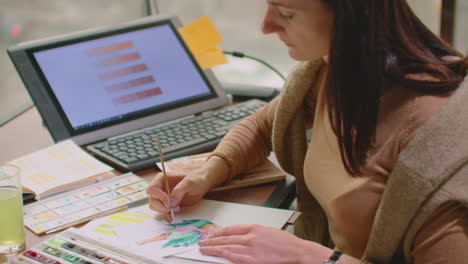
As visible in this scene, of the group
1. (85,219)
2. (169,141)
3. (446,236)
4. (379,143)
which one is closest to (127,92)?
(169,141)

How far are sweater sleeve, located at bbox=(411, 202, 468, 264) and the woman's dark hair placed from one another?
150 millimetres

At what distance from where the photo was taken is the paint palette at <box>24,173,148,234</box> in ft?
3.77

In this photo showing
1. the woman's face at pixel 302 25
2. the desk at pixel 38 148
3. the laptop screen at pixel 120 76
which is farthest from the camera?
the laptop screen at pixel 120 76

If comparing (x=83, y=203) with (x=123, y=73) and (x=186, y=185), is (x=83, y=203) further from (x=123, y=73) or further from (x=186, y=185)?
(x=123, y=73)

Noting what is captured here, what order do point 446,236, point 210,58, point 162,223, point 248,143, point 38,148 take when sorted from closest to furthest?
point 446,236 < point 162,223 < point 248,143 < point 38,148 < point 210,58

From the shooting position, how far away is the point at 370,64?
98cm

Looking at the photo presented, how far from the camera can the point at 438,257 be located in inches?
36.3

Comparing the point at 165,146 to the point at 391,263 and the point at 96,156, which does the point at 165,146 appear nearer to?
the point at 96,156

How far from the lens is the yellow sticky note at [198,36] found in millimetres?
1731

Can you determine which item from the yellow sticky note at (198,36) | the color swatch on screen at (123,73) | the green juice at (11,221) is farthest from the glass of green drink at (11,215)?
the yellow sticky note at (198,36)

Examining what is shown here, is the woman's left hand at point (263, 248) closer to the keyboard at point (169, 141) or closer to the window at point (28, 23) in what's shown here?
the keyboard at point (169, 141)

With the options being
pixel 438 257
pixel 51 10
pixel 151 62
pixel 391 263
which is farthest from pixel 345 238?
pixel 51 10

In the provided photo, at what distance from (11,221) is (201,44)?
85 cm

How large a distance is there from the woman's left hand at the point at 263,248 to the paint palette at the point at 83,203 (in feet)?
0.81
